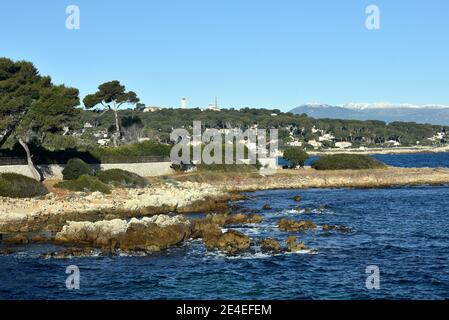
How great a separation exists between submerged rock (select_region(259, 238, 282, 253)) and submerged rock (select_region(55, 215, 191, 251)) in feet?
16.1

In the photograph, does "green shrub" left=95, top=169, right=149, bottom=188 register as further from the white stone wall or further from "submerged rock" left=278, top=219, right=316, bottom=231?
"submerged rock" left=278, top=219, right=316, bottom=231

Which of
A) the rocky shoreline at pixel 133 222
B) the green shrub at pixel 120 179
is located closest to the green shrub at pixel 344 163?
the rocky shoreline at pixel 133 222

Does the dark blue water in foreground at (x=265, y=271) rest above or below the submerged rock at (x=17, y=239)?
below

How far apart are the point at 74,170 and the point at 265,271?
38707mm

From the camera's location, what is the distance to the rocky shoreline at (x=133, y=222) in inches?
1257

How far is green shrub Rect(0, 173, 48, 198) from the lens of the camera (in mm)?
47406

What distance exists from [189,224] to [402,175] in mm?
54721

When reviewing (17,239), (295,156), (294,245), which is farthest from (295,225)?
(295,156)

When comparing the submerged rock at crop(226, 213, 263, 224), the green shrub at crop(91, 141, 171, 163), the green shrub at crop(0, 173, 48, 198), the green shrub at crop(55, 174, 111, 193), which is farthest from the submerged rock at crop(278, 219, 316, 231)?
the green shrub at crop(91, 141, 171, 163)

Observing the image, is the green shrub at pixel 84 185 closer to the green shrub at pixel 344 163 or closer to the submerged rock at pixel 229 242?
the submerged rock at pixel 229 242

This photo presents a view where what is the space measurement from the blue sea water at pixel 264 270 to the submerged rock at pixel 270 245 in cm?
45

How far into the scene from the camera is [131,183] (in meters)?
62.9
